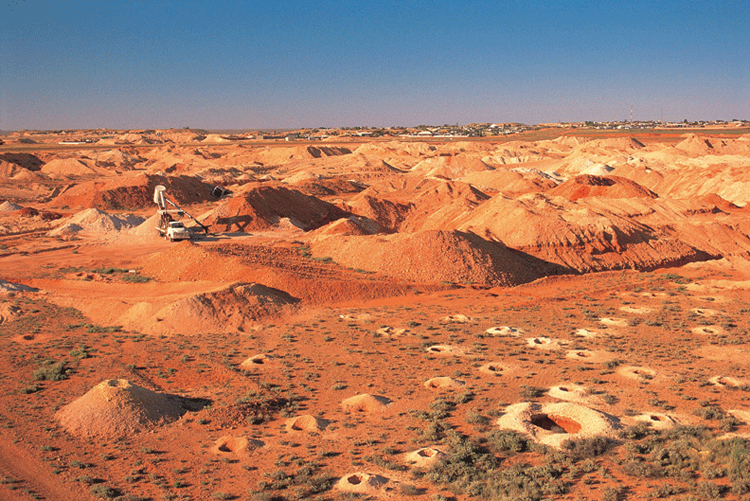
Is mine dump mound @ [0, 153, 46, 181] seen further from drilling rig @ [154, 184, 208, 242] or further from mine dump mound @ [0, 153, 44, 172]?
drilling rig @ [154, 184, 208, 242]

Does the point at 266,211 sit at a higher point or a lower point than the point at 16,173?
lower

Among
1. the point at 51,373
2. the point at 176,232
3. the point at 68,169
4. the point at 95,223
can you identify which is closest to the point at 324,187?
the point at 95,223

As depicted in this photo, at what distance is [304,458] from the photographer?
11797mm

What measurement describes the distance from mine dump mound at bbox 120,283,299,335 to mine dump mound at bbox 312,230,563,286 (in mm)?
6985

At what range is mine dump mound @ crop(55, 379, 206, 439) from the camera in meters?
12.9

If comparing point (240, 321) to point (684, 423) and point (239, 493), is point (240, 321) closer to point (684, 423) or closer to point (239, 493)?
point (239, 493)

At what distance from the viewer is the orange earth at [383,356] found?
36.7 feet

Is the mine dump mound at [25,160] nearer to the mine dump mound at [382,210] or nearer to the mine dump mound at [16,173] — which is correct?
the mine dump mound at [16,173]

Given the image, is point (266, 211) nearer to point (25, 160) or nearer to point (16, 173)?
point (16, 173)

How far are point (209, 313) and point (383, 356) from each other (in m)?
7.38

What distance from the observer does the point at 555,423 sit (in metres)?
13.3

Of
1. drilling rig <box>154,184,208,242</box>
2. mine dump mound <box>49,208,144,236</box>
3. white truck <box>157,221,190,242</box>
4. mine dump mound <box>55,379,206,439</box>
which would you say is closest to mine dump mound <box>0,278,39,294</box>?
white truck <box>157,221,190,242</box>

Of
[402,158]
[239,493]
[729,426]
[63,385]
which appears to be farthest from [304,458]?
[402,158]

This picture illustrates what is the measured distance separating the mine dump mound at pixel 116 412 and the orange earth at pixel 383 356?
6 centimetres
